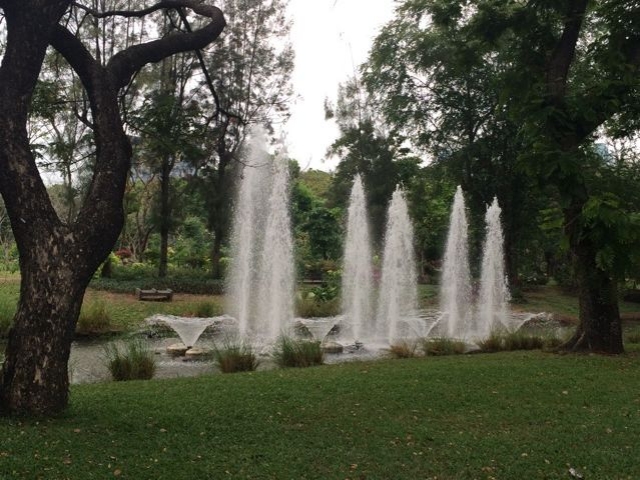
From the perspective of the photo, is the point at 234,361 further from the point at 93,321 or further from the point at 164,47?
the point at 93,321

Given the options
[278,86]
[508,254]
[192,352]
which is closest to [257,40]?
[278,86]

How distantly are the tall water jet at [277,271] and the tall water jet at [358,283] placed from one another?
5.42 ft

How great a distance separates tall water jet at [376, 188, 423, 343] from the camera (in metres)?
14.2

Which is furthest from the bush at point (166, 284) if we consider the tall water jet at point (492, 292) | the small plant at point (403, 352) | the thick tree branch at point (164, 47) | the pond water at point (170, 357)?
the thick tree branch at point (164, 47)

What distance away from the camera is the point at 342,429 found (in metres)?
5.26

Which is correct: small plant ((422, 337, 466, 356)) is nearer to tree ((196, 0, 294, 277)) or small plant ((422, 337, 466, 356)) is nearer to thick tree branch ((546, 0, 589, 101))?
thick tree branch ((546, 0, 589, 101))

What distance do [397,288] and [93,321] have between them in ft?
25.1

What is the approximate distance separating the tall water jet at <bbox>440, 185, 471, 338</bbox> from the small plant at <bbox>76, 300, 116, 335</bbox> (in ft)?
28.7

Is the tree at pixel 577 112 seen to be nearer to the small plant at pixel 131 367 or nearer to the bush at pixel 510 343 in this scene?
the bush at pixel 510 343

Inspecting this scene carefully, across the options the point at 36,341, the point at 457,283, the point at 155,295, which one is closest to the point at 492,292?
the point at 457,283

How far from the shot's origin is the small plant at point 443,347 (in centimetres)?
1038

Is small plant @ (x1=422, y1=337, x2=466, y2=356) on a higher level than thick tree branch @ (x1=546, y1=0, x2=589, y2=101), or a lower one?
lower

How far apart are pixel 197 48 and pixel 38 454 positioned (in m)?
4.21

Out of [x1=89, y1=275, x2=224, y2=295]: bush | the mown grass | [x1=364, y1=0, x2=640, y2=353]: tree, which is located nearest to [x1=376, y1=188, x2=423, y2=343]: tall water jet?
[x1=364, y1=0, x2=640, y2=353]: tree
